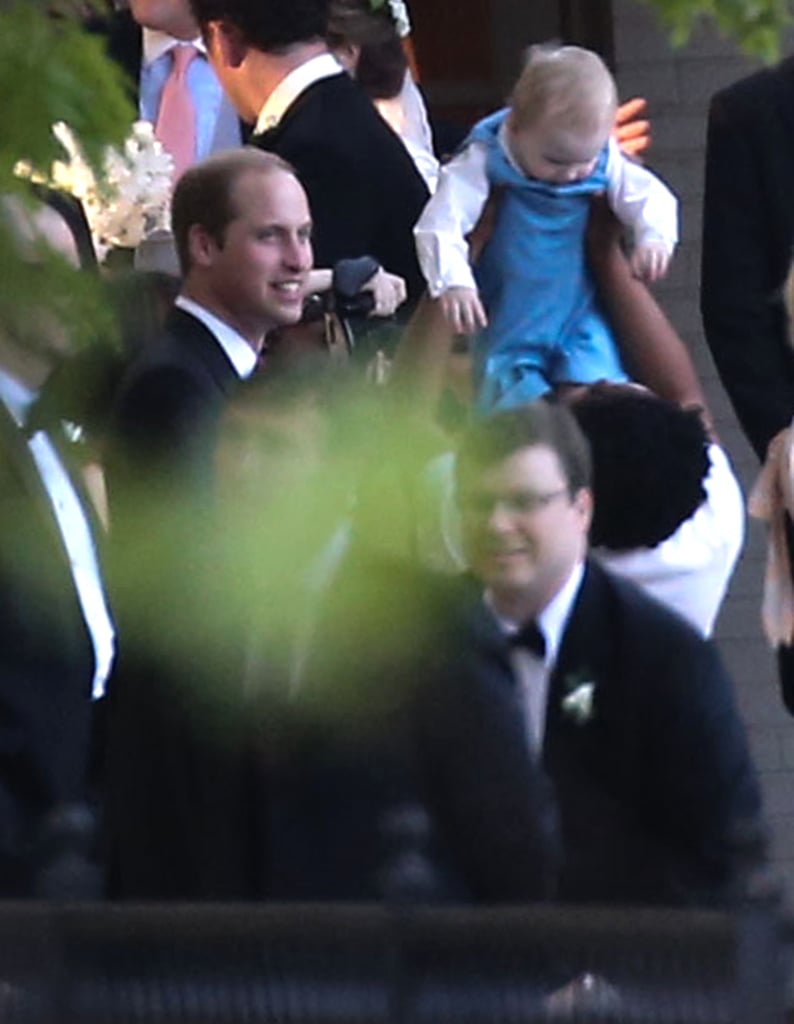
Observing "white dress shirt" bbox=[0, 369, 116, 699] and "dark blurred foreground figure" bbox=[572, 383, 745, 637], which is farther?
"dark blurred foreground figure" bbox=[572, 383, 745, 637]

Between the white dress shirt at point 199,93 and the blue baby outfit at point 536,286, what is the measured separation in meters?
0.82

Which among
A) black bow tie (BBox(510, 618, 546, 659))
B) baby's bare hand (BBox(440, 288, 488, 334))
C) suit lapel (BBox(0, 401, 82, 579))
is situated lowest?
black bow tie (BBox(510, 618, 546, 659))

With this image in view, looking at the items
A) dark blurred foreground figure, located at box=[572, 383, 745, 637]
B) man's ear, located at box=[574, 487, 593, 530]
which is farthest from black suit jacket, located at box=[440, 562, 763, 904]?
dark blurred foreground figure, located at box=[572, 383, 745, 637]

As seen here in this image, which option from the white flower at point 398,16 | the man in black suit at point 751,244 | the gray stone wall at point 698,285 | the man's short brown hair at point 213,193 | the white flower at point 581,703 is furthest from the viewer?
the gray stone wall at point 698,285

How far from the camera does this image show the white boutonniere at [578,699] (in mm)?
4523

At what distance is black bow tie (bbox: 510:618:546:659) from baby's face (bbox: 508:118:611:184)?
1.50 metres

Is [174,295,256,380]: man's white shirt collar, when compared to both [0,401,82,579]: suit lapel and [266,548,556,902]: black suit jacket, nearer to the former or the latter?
[266,548,556,902]: black suit jacket

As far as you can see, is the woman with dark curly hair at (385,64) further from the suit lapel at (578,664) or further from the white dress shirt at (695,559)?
the suit lapel at (578,664)

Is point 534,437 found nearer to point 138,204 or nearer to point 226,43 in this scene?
point 138,204

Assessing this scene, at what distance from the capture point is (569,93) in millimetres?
5871

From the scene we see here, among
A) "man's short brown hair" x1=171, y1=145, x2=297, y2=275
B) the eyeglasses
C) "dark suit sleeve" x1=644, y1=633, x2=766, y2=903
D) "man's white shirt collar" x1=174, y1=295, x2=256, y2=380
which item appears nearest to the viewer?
"dark suit sleeve" x1=644, y1=633, x2=766, y2=903

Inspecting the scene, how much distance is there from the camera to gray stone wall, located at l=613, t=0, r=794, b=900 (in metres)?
8.26

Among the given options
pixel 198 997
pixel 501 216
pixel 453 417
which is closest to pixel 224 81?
pixel 501 216

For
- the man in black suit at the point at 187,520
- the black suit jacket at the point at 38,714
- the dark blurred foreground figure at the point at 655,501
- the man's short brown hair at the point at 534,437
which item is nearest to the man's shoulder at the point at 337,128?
the man in black suit at the point at 187,520
